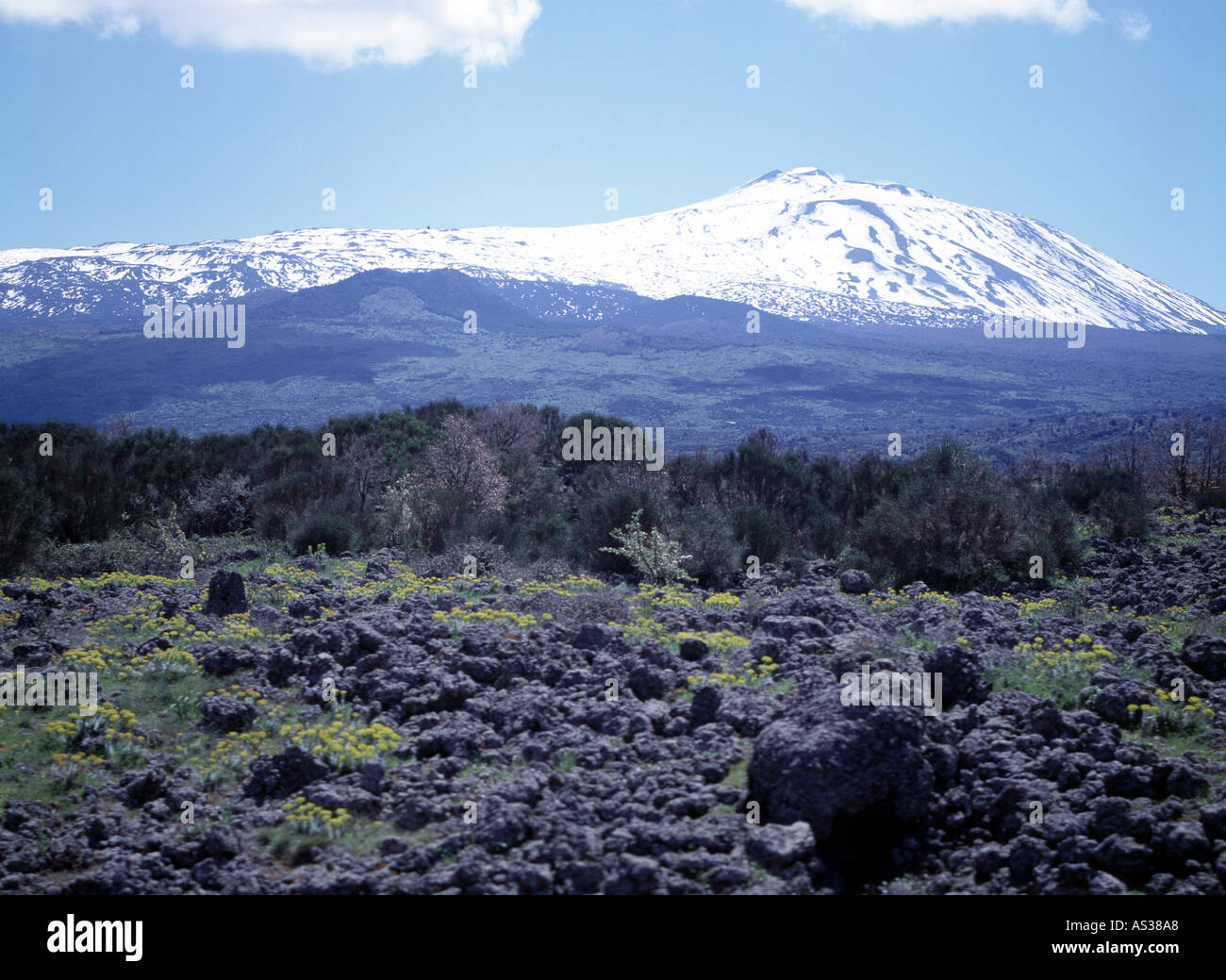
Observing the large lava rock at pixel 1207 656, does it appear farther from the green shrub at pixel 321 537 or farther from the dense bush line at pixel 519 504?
the green shrub at pixel 321 537

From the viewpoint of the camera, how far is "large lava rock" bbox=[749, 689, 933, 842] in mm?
4805

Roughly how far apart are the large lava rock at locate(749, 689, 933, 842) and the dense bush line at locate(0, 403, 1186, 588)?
21.1 feet

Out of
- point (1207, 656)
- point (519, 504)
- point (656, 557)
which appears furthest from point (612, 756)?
point (519, 504)

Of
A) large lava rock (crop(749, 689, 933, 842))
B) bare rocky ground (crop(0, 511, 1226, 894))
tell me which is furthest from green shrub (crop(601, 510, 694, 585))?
Result: large lava rock (crop(749, 689, 933, 842))

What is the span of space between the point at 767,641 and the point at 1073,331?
186079 millimetres

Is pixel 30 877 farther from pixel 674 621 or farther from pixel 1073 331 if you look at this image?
pixel 1073 331

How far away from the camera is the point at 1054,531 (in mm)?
13109

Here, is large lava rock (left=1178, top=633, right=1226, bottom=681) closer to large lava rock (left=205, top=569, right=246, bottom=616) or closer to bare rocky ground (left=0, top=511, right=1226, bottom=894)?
bare rocky ground (left=0, top=511, right=1226, bottom=894)

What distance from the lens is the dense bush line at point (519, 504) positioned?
12.7m

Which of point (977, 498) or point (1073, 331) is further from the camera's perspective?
point (1073, 331)

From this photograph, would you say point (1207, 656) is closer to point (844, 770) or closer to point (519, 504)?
point (844, 770)

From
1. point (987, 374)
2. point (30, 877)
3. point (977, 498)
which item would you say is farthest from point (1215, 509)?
point (987, 374)

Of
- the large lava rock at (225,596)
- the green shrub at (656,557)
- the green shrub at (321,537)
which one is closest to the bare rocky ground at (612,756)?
the large lava rock at (225,596)

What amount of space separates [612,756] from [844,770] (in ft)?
4.39
